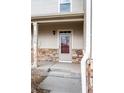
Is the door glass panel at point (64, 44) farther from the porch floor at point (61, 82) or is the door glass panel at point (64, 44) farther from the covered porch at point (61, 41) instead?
the porch floor at point (61, 82)

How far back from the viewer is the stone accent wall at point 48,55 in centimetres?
1131

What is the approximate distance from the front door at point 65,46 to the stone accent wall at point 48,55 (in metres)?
0.39

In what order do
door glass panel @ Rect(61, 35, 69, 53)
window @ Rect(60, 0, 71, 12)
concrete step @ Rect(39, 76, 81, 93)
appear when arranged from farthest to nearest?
door glass panel @ Rect(61, 35, 69, 53) < window @ Rect(60, 0, 71, 12) < concrete step @ Rect(39, 76, 81, 93)

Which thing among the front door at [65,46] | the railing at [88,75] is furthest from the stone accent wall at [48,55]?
the railing at [88,75]

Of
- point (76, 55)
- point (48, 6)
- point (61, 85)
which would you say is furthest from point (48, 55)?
point (61, 85)

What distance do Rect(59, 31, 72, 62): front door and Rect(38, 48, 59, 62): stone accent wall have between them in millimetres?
386

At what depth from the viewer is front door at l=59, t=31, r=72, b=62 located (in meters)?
11.1

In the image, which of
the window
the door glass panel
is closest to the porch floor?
the door glass panel

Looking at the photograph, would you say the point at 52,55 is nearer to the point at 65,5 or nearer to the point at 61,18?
the point at 61,18

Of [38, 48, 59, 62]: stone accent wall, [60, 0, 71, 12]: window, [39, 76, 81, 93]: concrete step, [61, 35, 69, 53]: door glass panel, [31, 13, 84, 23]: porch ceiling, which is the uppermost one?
[60, 0, 71, 12]: window

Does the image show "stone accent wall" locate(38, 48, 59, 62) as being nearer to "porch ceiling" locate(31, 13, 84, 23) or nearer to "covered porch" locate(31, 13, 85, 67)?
"covered porch" locate(31, 13, 85, 67)
